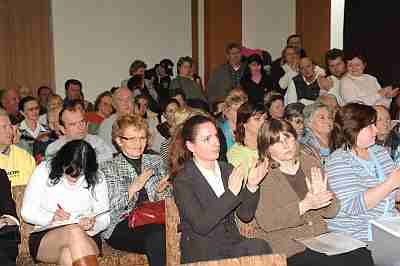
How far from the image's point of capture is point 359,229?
138 inches

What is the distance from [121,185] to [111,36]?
5.98 m

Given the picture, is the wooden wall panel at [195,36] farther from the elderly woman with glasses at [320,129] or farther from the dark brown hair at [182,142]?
the dark brown hair at [182,142]

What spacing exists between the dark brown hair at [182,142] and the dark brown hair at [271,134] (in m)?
0.30

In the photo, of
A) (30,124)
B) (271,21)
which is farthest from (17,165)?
(271,21)

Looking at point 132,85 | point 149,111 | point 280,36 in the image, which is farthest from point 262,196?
point 280,36

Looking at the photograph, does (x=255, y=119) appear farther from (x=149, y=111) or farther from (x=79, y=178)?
(x=149, y=111)

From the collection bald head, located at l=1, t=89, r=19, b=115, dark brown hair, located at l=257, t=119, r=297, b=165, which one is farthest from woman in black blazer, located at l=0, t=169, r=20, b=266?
bald head, located at l=1, t=89, r=19, b=115

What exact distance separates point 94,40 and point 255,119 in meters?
5.58

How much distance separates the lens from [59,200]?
3645mm

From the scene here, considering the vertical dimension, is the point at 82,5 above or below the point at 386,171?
above

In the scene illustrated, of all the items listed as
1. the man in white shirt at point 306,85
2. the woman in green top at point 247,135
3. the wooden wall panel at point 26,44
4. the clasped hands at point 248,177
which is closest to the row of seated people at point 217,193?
the clasped hands at point 248,177

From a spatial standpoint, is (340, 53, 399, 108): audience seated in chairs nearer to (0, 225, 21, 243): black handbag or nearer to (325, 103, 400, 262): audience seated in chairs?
(325, 103, 400, 262): audience seated in chairs

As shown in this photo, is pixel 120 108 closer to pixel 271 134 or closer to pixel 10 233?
pixel 10 233

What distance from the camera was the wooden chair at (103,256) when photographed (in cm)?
370
